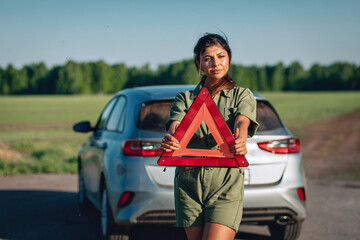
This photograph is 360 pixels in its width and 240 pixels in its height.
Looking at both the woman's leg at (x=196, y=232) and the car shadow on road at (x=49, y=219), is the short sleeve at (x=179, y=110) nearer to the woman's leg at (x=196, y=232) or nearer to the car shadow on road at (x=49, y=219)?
the woman's leg at (x=196, y=232)

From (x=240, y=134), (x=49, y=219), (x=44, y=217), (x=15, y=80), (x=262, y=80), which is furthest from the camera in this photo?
(x=262, y=80)

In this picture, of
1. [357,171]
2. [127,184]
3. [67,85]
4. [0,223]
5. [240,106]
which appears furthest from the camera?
[67,85]

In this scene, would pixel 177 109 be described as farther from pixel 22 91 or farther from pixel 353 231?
pixel 22 91

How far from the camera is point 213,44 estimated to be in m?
3.11

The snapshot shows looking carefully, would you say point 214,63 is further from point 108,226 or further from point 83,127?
point 83,127

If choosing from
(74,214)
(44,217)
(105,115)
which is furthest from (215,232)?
(74,214)

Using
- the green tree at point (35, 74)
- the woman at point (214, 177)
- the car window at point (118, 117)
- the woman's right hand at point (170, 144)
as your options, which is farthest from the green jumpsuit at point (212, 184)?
the green tree at point (35, 74)

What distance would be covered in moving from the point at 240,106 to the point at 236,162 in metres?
0.38

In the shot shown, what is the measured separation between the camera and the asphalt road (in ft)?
20.4

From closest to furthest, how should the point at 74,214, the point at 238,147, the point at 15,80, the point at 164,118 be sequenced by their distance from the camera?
the point at 238,147, the point at 164,118, the point at 74,214, the point at 15,80

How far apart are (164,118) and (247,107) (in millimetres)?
2107

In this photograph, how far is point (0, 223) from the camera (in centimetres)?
682

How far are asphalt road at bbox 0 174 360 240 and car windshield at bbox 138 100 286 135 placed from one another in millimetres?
1569

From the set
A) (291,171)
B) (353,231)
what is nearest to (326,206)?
(353,231)
